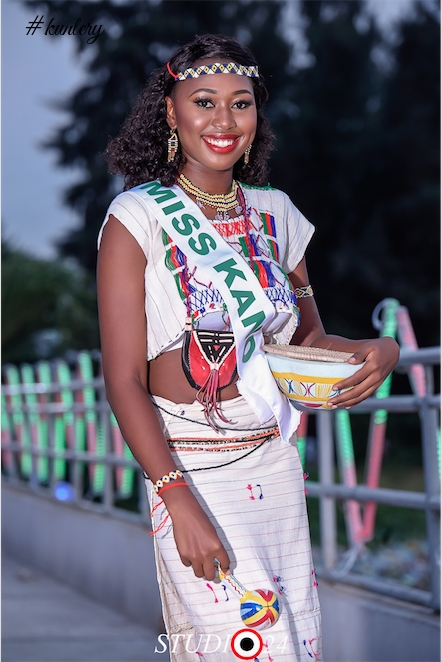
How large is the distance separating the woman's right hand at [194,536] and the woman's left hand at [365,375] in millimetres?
359

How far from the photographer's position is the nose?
7.06 ft

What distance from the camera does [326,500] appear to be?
419cm

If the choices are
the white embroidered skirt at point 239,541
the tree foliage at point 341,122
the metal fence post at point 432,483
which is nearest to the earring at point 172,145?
the white embroidered skirt at point 239,541

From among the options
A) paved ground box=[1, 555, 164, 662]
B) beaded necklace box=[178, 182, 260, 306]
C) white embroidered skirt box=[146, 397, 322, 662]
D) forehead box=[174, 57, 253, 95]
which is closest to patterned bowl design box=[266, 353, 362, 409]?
white embroidered skirt box=[146, 397, 322, 662]

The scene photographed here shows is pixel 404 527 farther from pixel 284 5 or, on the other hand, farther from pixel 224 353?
pixel 284 5

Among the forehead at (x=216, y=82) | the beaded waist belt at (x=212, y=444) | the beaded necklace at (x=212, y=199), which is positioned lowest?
the beaded waist belt at (x=212, y=444)

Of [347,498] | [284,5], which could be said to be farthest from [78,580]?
[284,5]

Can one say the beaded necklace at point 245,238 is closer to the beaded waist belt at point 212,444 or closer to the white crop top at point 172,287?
the white crop top at point 172,287

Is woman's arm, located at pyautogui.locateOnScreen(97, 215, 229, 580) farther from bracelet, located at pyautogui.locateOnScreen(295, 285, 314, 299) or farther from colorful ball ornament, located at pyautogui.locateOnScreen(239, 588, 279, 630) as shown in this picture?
bracelet, located at pyautogui.locateOnScreen(295, 285, 314, 299)

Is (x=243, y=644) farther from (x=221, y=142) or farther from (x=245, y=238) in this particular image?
(x=221, y=142)

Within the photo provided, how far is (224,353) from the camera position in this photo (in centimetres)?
212

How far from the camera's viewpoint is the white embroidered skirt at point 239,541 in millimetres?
1976

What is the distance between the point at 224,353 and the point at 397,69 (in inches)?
769

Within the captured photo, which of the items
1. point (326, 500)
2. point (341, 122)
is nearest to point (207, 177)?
point (326, 500)
